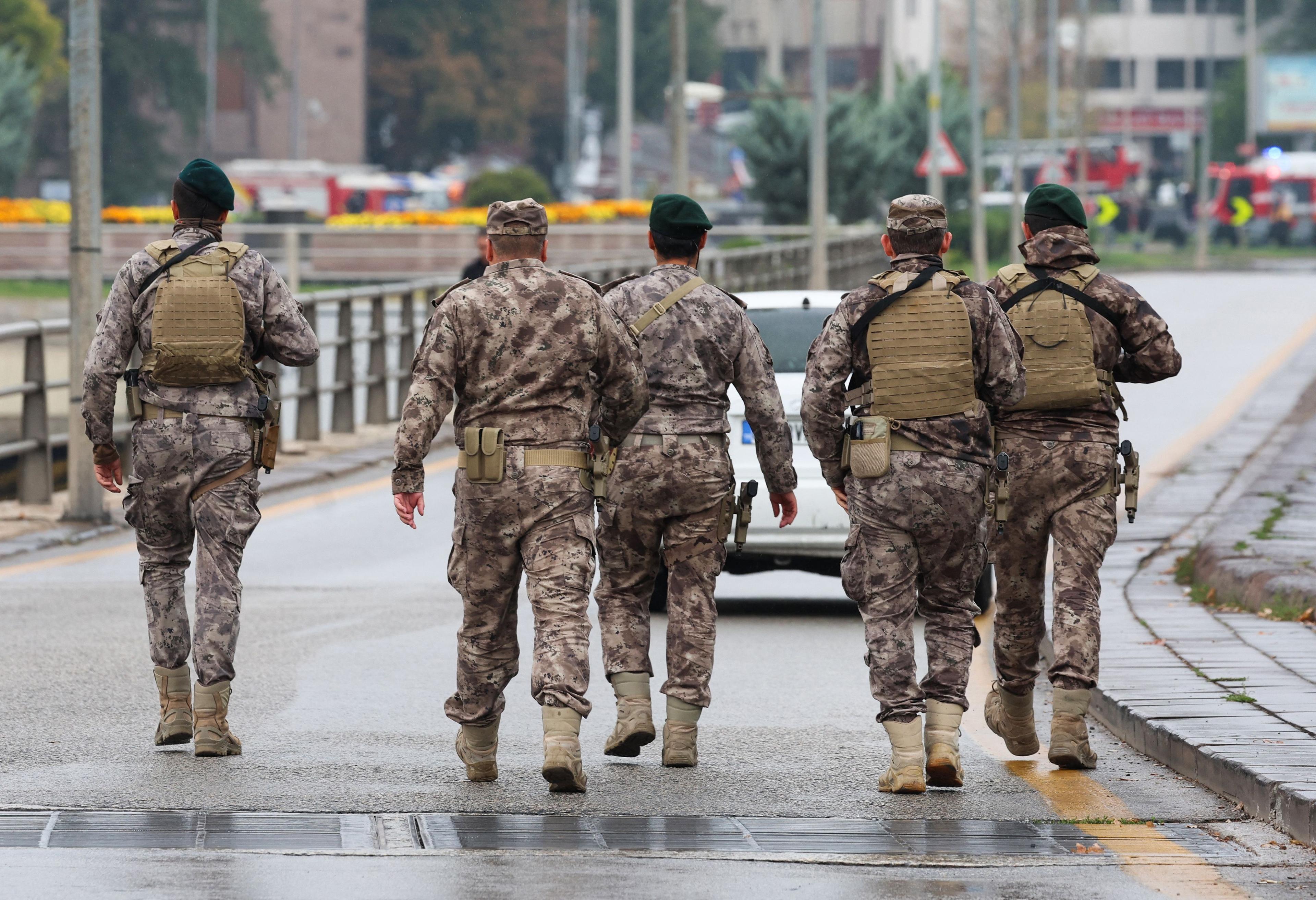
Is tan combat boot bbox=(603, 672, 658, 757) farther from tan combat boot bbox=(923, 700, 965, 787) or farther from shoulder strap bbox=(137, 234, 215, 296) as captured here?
shoulder strap bbox=(137, 234, 215, 296)

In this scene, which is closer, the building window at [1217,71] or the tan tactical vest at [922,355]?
the tan tactical vest at [922,355]

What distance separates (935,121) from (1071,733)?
126 ft

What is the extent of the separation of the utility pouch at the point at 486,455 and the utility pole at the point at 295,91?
80.4 m

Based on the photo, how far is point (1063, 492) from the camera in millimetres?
7676

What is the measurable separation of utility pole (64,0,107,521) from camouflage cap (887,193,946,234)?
812 cm

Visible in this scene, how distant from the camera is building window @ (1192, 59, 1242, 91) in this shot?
111 m

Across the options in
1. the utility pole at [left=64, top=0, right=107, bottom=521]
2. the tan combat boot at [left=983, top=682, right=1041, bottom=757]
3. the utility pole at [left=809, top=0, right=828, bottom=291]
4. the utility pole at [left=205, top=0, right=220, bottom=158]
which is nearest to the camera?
the tan combat boot at [left=983, top=682, right=1041, bottom=757]

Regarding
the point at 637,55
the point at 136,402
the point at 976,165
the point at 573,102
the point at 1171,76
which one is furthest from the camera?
the point at 1171,76

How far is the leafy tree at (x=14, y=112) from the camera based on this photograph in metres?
67.4

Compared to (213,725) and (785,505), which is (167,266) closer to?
(213,725)

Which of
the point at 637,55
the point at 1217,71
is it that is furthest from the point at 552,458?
the point at 1217,71

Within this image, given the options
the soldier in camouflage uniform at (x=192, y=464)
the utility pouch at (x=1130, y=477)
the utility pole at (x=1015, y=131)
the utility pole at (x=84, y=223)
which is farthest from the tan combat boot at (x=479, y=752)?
the utility pole at (x=1015, y=131)

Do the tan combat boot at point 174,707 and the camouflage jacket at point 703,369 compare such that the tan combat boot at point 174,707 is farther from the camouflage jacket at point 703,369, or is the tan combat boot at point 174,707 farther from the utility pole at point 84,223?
the utility pole at point 84,223

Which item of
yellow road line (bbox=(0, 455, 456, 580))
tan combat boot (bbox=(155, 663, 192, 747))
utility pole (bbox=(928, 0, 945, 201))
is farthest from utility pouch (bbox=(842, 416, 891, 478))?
utility pole (bbox=(928, 0, 945, 201))
